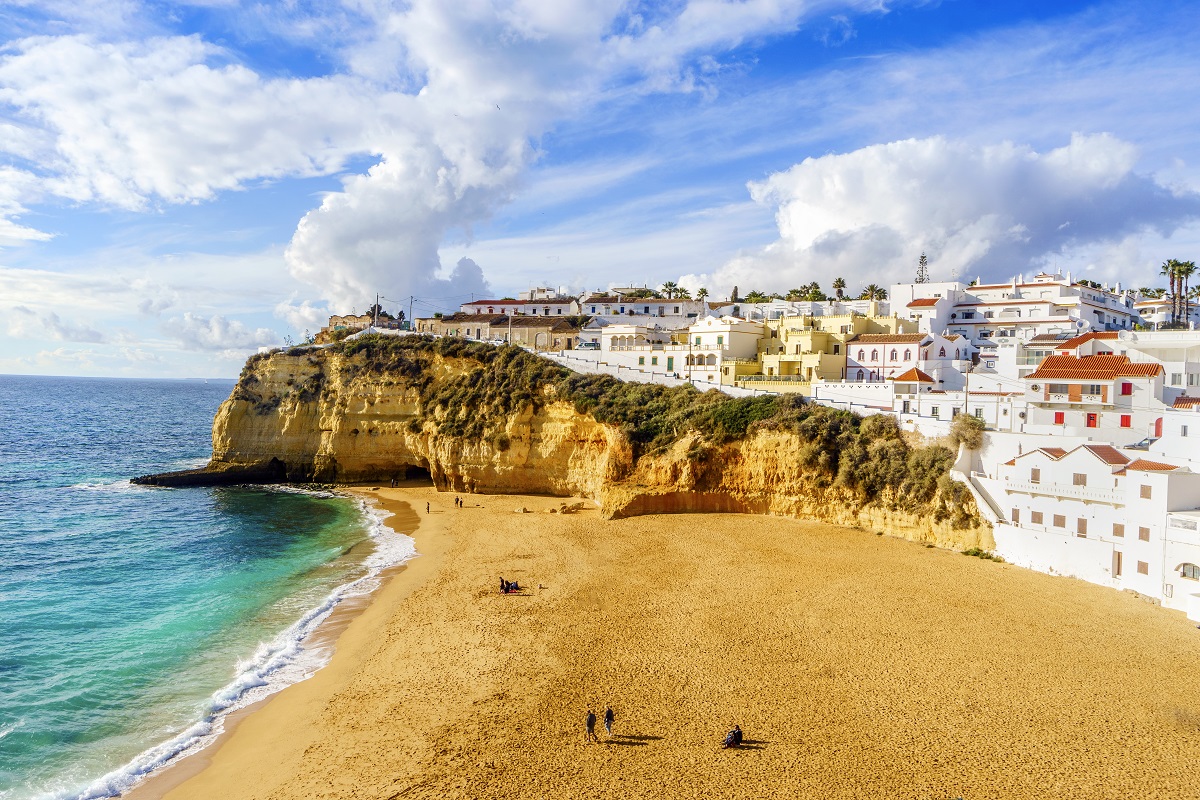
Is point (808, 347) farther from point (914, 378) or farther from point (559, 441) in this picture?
point (559, 441)

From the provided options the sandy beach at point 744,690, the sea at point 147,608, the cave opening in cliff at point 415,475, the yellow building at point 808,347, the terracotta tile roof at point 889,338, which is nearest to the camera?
the sandy beach at point 744,690

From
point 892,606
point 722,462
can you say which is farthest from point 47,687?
point 722,462

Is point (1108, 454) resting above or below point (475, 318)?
below

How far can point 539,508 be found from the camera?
42.2 m

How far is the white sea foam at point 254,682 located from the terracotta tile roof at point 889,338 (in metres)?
36.5

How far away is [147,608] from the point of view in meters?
26.3

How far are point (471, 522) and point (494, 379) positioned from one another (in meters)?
13.3

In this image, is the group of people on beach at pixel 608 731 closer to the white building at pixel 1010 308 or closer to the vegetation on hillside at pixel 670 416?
the vegetation on hillside at pixel 670 416

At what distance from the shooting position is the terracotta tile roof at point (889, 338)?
156 feet

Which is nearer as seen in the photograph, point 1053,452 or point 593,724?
point 593,724

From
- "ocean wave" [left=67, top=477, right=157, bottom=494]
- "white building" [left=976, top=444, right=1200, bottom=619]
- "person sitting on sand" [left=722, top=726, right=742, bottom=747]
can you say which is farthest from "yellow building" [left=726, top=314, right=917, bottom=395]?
"ocean wave" [left=67, top=477, right=157, bottom=494]

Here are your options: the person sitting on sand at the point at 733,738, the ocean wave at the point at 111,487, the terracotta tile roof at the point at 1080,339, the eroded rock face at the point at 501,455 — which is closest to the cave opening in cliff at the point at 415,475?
the eroded rock face at the point at 501,455

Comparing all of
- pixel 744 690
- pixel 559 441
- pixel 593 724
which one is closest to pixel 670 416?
pixel 559 441

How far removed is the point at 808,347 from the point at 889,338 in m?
5.72
